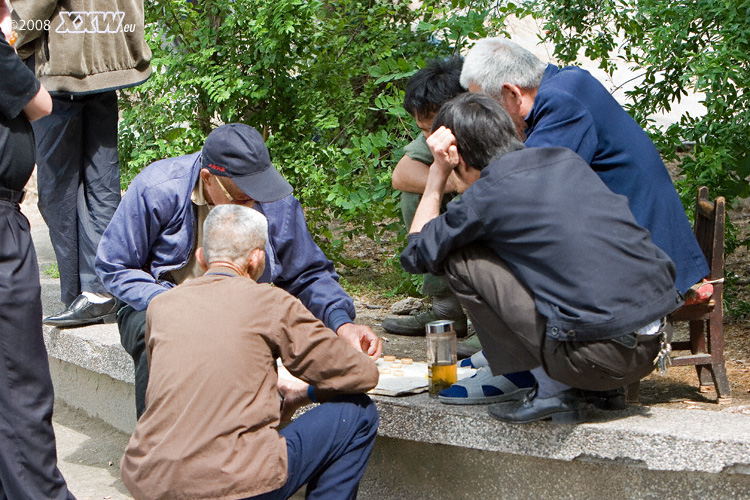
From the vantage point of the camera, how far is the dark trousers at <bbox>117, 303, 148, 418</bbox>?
3235 millimetres

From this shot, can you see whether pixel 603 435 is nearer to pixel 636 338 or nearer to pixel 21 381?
pixel 636 338

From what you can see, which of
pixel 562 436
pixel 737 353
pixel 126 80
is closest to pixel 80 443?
pixel 126 80

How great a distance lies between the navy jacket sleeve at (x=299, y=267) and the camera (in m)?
3.38

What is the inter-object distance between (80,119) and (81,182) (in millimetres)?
321

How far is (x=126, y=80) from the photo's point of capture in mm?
4418

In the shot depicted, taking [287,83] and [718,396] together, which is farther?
[287,83]

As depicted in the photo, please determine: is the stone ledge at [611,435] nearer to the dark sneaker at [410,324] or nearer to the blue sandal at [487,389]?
the blue sandal at [487,389]

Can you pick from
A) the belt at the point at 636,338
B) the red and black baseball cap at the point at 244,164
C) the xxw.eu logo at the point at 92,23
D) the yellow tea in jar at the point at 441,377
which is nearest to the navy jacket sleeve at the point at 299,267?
the red and black baseball cap at the point at 244,164

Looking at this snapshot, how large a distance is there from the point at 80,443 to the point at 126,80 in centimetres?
176

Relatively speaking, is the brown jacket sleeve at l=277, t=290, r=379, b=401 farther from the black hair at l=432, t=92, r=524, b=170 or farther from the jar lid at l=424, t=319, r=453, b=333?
the black hair at l=432, t=92, r=524, b=170

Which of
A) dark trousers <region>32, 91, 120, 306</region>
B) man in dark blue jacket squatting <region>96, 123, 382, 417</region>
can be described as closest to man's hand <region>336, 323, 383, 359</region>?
man in dark blue jacket squatting <region>96, 123, 382, 417</region>

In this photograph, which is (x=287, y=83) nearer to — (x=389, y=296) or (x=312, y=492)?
(x=389, y=296)

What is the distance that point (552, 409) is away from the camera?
9.17 ft

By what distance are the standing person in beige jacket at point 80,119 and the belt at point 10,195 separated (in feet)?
4.29
